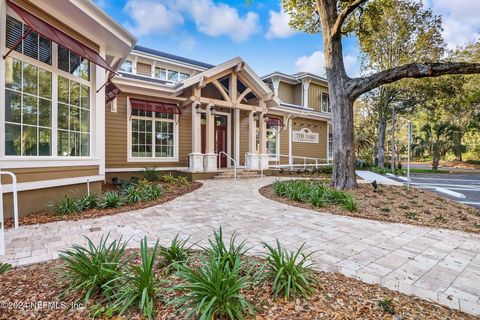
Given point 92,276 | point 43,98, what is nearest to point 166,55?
point 43,98

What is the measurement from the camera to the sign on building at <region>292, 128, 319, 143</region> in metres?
15.9

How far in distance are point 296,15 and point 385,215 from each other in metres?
10.1

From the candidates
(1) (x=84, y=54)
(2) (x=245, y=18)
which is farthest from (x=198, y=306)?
(2) (x=245, y=18)

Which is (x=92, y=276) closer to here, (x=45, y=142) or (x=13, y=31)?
(x=45, y=142)

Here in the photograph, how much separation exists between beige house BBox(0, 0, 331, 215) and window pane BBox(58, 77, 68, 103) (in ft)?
0.07

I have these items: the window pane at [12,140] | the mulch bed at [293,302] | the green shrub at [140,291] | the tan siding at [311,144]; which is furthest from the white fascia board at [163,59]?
the green shrub at [140,291]

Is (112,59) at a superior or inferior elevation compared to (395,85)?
inferior

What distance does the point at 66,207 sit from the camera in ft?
16.6

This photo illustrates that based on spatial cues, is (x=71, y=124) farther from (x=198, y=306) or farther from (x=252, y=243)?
(x=198, y=306)

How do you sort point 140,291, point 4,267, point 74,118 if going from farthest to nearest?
point 74,118, point 4,267, point 140,291

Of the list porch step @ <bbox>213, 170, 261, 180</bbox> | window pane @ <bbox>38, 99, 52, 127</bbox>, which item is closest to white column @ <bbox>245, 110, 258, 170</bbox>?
porch step @ <bbox>213, 170, 261, 180</bbox>

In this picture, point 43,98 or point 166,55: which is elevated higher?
point 166,55

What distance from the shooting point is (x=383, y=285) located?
251cm

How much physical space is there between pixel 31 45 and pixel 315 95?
16.7 m
